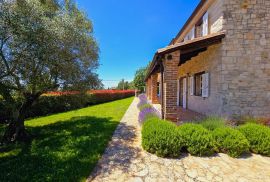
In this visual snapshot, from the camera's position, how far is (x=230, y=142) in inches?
186

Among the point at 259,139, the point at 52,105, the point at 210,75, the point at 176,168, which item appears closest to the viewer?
the point at 176,168

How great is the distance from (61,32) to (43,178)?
3702mm

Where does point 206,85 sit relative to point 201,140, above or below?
above

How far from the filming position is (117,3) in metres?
9.77

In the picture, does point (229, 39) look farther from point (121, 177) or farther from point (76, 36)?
point (121, 177)

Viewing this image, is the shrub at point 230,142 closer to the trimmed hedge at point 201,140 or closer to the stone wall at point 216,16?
the trimmed hedge at point 201,140

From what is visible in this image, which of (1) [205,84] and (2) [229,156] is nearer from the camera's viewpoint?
(2) [229,156]

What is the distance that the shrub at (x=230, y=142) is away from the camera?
4694 millimetres

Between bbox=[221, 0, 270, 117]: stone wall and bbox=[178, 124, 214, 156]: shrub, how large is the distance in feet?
9.41

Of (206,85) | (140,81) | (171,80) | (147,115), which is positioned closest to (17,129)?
(147,115)

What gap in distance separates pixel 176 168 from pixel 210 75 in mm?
5605

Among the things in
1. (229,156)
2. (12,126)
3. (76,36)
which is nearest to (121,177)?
(229,156)

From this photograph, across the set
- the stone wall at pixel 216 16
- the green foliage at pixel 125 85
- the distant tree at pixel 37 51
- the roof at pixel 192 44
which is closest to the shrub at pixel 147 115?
the roof at pixel 192 44

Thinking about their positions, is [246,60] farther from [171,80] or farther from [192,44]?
[171,80]
